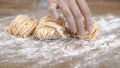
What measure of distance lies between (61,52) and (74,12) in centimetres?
23

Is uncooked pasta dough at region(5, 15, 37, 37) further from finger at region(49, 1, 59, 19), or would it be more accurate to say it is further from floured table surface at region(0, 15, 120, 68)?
finger at region(49, 1, 59, 19)

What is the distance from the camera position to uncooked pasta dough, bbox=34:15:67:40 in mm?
1492

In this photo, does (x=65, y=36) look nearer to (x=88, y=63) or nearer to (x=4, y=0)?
(x=88, y=63)

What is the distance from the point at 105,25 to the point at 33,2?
84 cm

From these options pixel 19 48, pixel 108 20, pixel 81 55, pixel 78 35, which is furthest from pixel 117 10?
pixel 19 48

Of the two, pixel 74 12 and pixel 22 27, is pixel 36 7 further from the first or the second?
pixel 74 12

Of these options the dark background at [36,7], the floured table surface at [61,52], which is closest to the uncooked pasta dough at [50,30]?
the floured table surface at [61,52]

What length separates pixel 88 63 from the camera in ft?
4.20

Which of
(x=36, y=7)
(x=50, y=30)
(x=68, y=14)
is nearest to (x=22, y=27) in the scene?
(x=50, y=30)

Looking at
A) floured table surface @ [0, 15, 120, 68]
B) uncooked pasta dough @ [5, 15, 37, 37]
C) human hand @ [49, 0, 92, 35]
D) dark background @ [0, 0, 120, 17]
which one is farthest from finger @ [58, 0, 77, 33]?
dark background @ [0, 0, 120, 17]

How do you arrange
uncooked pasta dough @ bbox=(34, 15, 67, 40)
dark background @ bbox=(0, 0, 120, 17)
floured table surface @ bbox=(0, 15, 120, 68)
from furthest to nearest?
dark background @ bbox=(0, 0, 120, 17) → uncooked pasta dough @ bbox=(34, 15, 67, 40) → floured table surface @ bbox=(0, 15, 120, 68)

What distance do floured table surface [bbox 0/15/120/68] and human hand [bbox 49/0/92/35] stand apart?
100mm

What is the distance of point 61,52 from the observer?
1.38m

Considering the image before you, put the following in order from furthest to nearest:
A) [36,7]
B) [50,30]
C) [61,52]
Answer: [36,7] < [50,30] < [61,52]
